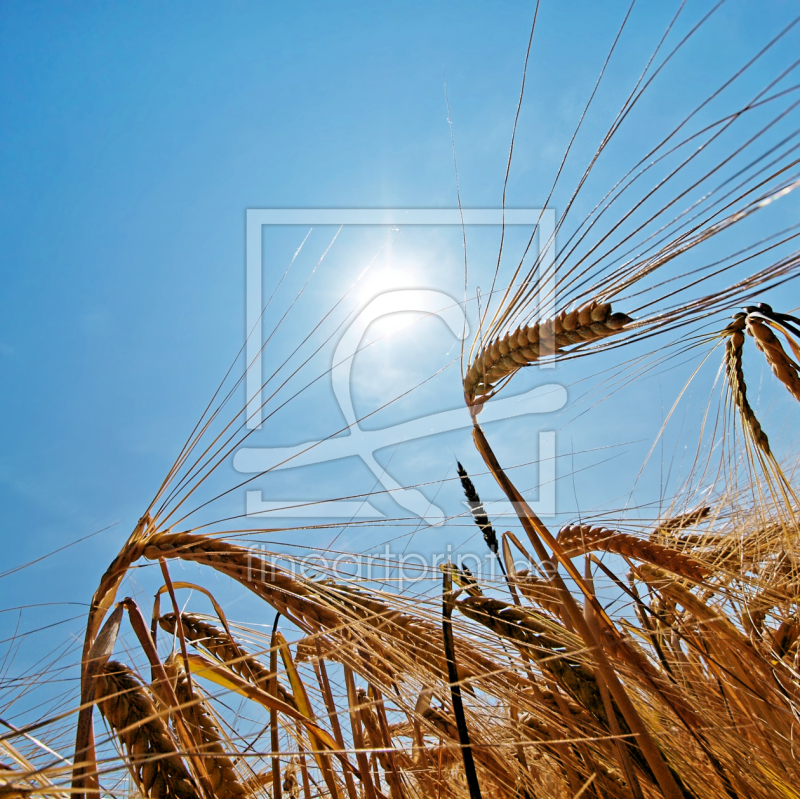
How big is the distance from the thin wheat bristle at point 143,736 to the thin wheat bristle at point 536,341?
95cm

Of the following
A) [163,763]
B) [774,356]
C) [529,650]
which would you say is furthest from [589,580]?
[163,763]

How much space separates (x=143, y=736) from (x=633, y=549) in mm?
1291

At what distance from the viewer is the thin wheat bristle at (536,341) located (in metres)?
1.12

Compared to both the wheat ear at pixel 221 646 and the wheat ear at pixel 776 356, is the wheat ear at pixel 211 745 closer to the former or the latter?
the wheat ear at pixel 221 646

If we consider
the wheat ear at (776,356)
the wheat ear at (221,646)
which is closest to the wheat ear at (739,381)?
the wheat ear at (776,356)

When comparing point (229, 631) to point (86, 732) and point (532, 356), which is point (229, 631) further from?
point (532, 356)

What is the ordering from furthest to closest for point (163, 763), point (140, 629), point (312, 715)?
point (312, 715) → point (140, 629) → point (163, 763)

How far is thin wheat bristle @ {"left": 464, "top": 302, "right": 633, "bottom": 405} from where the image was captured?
3.67 feet

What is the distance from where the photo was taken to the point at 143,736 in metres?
0.92

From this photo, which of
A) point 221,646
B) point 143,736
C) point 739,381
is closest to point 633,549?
point 739,381

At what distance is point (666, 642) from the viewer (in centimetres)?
173

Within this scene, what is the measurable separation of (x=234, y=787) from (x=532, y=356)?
1.10 m

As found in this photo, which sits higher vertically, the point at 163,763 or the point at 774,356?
the point at 774,356

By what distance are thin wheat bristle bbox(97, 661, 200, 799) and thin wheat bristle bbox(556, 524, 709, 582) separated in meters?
1.05
